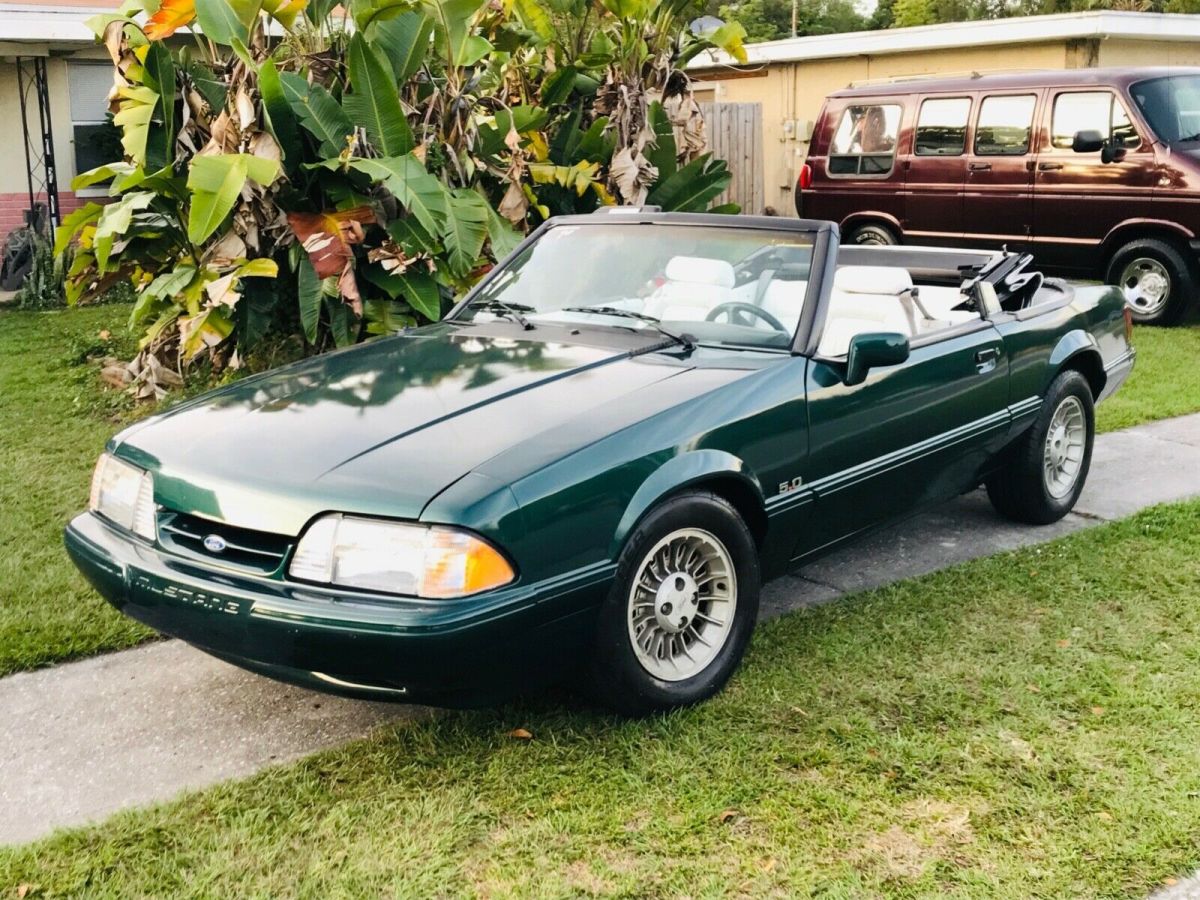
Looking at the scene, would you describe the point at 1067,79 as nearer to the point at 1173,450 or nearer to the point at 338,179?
the point at 1173,450

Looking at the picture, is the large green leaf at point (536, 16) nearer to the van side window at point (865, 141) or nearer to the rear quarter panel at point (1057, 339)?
the van side window at point (865, 141)

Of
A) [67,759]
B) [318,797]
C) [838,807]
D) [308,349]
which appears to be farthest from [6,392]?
[838,807]

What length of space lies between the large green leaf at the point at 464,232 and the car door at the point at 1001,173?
5841 millimetres

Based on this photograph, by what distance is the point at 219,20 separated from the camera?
7.79 meters

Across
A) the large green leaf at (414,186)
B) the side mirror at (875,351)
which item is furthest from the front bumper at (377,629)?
the large green leaf at (414,186)

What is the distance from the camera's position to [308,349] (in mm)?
8609

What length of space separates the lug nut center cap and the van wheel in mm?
9188

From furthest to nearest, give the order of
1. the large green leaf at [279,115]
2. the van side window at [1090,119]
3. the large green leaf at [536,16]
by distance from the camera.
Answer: the van side window at [1090,119] → the large green leaf at [536,16] → the large green leaf at [279,115]

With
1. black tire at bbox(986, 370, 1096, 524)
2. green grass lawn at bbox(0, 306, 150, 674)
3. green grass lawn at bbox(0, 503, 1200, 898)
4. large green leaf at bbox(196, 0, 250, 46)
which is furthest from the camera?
large green leaf at bbox(196, 0, 250, 46)

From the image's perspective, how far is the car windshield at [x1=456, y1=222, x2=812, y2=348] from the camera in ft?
14.7

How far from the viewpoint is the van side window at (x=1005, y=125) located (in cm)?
1152

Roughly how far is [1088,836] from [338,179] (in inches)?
243

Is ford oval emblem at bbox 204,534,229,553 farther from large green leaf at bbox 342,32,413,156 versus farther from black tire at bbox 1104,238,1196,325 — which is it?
black tire at bbox 1104,238,1196,325

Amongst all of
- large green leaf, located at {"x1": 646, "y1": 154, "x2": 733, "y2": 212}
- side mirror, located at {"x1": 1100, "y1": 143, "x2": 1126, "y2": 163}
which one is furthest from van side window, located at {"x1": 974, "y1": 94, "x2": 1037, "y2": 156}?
large green leaf, located at {"x1": 646, "y1": 154, "x2": 733, "y2": 212}
